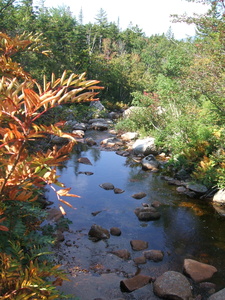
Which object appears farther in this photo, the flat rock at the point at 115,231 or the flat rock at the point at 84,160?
the flat rock at the point at 84,160

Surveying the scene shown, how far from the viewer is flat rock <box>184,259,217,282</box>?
12.9 ft

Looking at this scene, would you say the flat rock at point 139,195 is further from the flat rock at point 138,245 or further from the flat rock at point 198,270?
the flat rock at point 198,270

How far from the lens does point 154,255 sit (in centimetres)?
437

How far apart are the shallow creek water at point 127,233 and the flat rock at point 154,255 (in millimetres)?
83

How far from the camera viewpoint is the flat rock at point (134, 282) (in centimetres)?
363

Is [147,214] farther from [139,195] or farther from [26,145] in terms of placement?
[26,145]

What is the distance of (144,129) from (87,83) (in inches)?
439

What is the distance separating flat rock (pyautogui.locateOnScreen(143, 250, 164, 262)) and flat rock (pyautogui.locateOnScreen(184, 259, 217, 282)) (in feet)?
1.26

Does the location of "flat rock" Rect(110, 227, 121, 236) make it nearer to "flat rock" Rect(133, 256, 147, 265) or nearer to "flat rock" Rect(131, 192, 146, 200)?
"flat rock" Rect(133, 256, 147, 265)

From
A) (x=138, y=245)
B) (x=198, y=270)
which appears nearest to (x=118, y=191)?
(x=138, y=245)

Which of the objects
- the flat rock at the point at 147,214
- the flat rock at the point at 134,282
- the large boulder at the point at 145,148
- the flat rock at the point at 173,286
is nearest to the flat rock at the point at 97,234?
the flat rock at the point at 147,214

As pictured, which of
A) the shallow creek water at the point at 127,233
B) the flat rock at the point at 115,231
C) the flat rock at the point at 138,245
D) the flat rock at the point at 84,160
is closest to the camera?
the shallow creek water at the point at 127,233

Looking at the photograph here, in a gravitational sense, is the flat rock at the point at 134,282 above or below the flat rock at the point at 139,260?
above

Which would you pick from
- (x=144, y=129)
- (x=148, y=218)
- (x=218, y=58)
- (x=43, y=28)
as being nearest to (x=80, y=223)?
(x=148, y=218)
